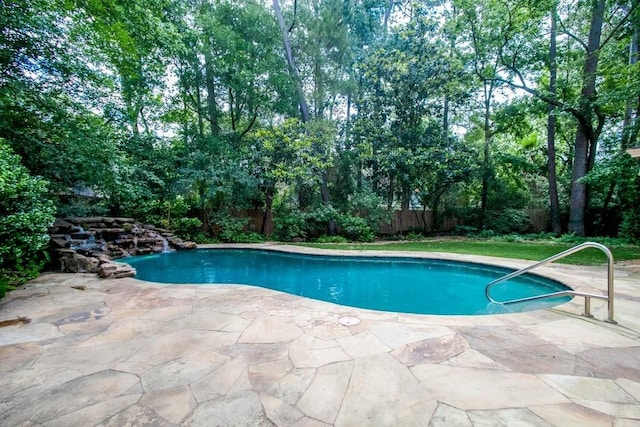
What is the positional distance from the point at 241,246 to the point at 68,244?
4.50m

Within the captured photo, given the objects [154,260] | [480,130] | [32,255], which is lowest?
[154,260]

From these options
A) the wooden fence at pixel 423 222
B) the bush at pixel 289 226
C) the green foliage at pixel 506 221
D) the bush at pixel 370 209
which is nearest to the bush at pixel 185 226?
the bush at pixel 289 226

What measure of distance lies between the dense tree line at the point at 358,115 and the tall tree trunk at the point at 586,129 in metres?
0.05

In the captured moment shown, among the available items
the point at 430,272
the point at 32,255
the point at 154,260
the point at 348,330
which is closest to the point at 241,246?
the point at 154,260

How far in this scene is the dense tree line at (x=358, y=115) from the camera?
27.7 feet

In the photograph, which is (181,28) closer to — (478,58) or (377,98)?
(377,98)

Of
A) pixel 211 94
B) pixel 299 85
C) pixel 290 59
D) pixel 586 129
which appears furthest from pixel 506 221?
pixel 211 94

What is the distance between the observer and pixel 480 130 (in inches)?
563

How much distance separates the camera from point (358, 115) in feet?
38.2

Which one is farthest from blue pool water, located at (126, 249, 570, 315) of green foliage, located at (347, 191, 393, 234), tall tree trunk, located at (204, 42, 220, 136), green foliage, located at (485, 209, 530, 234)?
green foliage, located at (485, 209, 530, 234)

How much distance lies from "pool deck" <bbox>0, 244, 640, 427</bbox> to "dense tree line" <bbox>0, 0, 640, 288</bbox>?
20.9 feet

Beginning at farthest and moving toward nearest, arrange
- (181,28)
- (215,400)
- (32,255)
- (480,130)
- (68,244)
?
(480,130), (181,28), (68,244), (32,255), (215,400)

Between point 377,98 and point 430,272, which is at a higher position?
point 377,98

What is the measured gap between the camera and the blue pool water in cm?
466
